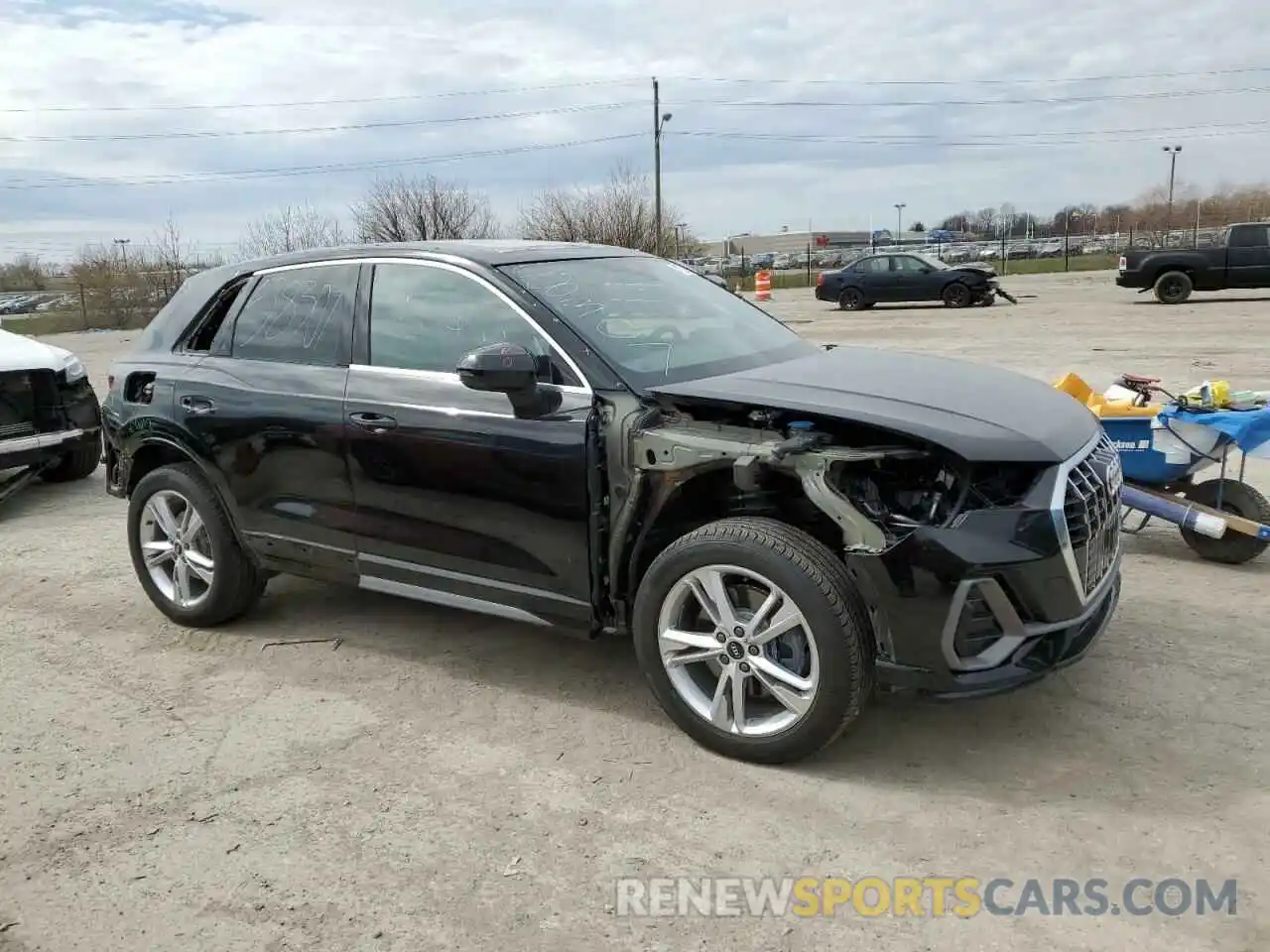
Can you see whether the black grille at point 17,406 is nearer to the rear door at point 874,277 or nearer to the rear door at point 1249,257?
the rear door at point 874,277

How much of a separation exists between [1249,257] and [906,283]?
295 inches

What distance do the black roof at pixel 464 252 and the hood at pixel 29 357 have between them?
342 cm

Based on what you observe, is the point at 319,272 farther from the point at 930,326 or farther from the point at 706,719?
the point at 930,326

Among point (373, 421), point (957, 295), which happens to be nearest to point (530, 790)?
point (373, 421)

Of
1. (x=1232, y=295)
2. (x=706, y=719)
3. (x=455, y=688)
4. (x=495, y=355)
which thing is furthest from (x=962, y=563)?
(x=1232, y=295)

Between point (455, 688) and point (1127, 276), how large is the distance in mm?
23866

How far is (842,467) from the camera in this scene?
341 centimetres

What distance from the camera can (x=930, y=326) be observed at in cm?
2022

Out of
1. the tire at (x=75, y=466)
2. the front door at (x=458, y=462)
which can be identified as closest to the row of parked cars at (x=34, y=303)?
the tire at (x=75, y=466)

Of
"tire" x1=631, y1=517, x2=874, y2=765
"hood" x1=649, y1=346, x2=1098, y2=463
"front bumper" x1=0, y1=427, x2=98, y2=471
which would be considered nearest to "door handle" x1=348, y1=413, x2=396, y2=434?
"hood" x1=649, y1=346, x2=1098, y2=463

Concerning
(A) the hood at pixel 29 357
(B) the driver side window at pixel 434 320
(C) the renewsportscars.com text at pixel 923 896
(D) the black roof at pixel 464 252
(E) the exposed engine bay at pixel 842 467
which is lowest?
(C) the renewsportscars.com text at pixel 923 896

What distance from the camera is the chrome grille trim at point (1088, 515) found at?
324cm

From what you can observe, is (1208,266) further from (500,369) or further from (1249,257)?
(500,369)

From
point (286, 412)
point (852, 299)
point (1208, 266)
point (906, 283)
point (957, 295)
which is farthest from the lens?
point (852, 299)
